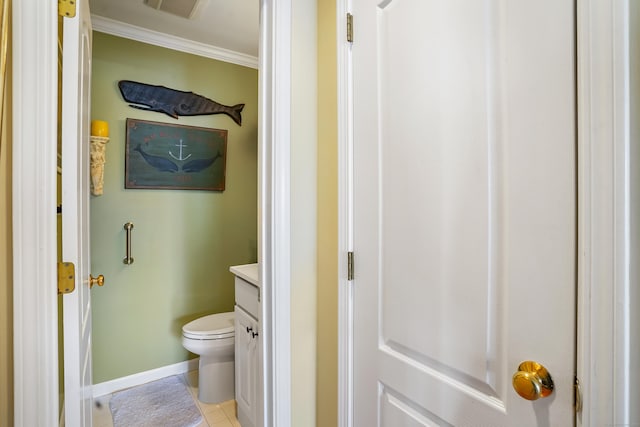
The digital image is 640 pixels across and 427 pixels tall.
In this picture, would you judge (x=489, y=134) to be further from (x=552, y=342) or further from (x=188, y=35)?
(x=188, y=35)

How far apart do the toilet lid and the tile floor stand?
1.56 ft

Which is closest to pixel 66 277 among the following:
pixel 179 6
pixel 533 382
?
pixel 533 382

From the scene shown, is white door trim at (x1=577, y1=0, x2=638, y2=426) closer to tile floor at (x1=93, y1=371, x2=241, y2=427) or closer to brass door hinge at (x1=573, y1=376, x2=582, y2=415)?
brass door hinge at (x1=573, y1=376, x2=582, y2=415)

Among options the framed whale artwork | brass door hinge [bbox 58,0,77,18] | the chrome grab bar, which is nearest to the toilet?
the chrome grab bar

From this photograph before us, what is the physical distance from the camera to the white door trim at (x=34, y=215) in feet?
2.43

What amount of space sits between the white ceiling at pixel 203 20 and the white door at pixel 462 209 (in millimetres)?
1370

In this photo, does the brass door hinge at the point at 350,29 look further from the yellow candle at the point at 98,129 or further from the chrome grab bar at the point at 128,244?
the chrome grab bar at the point at 128,244

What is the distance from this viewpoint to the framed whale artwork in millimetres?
2244

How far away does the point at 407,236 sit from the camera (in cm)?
85

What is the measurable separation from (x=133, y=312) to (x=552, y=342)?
2.53 metres

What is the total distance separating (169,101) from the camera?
2352 millimetres

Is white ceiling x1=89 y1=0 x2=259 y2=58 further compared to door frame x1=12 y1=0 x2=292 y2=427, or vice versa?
white ceiling x1=89 y1=0 x2=259 y2=58

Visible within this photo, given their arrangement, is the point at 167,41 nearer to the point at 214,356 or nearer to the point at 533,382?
the point at 214,356

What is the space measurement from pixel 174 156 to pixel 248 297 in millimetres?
1374
